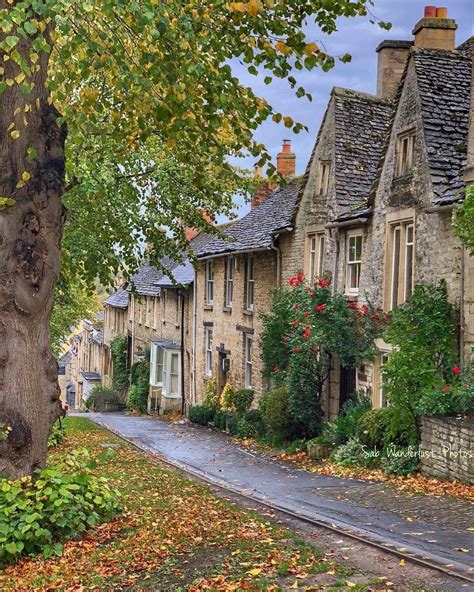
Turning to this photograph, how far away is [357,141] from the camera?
2466cm

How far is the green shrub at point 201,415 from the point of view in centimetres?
3294

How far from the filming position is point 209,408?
33156 millimetres

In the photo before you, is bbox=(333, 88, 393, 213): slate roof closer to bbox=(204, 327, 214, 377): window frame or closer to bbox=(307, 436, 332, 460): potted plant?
bbox=(307, 436, 332, 460): potted plant

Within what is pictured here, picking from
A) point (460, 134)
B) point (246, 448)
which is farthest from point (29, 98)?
point (246, 448)

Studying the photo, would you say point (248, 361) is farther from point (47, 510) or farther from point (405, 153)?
point (47, 510)

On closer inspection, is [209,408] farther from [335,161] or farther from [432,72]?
[432,72]

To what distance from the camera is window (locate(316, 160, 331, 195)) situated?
988 inches

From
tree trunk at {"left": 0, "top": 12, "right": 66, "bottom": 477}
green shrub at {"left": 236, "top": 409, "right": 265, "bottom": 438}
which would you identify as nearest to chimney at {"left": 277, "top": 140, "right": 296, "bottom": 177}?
green shrub at {"left": 236, "top": 409, "right": 265, "bottom": 438}

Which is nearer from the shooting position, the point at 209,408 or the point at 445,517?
the point at 445,517

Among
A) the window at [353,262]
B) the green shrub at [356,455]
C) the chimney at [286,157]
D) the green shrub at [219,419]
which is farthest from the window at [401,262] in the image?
the chimney at [286,157]

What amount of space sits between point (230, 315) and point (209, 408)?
4.00 m

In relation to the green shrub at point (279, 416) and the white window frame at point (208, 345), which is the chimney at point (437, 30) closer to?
the green shrub at point (279, 416)

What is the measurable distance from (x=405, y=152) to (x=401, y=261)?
2.75 meters

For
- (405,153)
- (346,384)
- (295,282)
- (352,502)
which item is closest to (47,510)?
(352,502)
